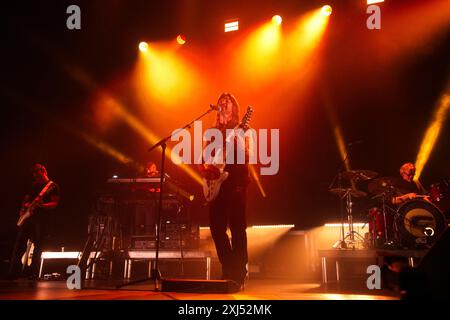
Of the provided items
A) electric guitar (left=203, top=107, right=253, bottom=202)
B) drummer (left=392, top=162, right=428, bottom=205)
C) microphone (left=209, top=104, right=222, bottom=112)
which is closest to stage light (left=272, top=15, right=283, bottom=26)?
drummer (left=392, top=162, right=428, bottom=205)

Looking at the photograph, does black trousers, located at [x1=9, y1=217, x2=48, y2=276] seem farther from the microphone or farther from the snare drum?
the snare drum

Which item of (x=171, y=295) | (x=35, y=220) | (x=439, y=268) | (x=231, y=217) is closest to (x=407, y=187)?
(x=231, y=217)

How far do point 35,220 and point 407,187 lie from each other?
613 centimetres

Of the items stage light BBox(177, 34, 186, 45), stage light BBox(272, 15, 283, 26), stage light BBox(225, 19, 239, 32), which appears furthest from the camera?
stage light BBox(177, 34, 186, 45)

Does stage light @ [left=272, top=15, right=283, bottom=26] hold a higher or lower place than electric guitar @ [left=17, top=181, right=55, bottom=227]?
higher

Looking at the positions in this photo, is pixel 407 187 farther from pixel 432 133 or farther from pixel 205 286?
pixel 205 286

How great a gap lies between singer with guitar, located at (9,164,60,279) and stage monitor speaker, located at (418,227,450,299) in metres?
5.61

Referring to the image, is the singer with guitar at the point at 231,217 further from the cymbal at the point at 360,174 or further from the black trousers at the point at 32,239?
the black trousers at the point at 32,239


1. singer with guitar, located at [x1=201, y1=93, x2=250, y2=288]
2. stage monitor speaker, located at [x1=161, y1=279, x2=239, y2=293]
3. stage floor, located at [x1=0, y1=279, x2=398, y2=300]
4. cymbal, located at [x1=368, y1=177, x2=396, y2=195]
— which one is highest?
cymbal, located at [x1=368, y1=177, x2=396, y2=195]

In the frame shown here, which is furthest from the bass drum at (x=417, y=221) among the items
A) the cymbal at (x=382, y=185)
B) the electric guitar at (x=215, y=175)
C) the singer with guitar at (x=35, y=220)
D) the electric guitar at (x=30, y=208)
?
the electric guitar at (x=30, y=208)

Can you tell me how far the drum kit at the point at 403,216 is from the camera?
18.8ft

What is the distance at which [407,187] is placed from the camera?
6258 millimetres

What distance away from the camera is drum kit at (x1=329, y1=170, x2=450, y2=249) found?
18.8 ft

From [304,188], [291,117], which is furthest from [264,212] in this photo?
[291,117]
